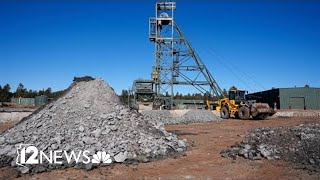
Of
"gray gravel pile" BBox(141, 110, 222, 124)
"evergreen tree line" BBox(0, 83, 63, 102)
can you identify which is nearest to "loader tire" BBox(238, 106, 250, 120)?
"gray gravel pile" BBox(141, 110, 222, 124)

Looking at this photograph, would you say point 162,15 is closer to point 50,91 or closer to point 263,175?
point 263,175

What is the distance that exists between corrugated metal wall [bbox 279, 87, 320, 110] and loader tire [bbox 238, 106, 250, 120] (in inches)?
573

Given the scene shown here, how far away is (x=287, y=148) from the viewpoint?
36.8 feet

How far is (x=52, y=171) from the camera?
9570mm

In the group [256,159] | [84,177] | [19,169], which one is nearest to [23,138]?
[19,169]

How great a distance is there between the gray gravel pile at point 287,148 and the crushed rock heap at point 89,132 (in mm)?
2278

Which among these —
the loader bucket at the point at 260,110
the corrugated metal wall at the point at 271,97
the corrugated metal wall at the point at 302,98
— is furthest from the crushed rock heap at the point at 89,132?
the corrugated metal wall at the point at 302,98

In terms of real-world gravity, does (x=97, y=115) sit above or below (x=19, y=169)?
above

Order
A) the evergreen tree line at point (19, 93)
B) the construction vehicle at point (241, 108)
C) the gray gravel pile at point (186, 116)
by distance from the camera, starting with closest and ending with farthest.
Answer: the gray gravel pile at point (186, 116), the construction vehicle at point (241, 108), the evergreen tree line at point (19, 93)

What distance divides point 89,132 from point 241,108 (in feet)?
67.7

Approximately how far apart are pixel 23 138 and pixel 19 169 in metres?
1.98

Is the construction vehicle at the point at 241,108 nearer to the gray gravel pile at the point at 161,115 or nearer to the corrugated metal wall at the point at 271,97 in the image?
the gray gravel pile at the point at 161,115

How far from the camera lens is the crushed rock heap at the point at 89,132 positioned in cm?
1070

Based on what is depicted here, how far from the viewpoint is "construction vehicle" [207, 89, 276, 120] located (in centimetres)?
2895
